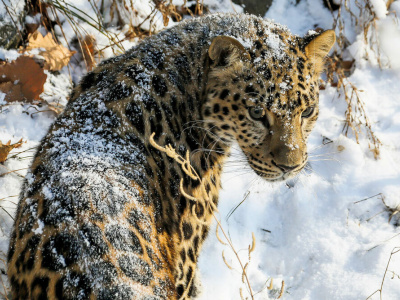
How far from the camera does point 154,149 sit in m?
3.29

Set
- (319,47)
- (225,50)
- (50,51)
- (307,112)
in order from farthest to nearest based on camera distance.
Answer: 1. (50,51)
2. (319,47)
3. (307,112)
4. (225,50)

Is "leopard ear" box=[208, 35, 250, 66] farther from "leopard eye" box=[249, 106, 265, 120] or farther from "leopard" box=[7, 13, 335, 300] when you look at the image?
"leopard eye" box=[249, 106, 265, 120]

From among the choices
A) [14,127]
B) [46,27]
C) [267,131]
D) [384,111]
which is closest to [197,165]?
[267,131]

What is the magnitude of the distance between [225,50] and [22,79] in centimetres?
230

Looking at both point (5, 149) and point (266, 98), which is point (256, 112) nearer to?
point (266, 98)

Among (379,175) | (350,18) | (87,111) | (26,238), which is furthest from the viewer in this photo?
(350,18)

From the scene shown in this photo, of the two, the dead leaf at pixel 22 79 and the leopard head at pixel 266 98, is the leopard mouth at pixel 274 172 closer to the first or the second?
the leopard head at pixel 266 98

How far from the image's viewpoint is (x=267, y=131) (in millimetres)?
3402

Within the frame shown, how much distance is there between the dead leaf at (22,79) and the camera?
4609mm

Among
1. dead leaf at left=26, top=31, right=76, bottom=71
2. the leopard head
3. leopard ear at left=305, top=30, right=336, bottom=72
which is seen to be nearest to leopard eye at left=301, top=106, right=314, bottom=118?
the leopard head

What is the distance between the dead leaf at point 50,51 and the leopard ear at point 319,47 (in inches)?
101

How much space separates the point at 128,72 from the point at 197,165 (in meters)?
0.80

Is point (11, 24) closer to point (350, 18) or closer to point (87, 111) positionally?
point (87, 111)

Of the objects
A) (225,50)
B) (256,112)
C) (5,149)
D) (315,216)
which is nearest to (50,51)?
(5,149)
